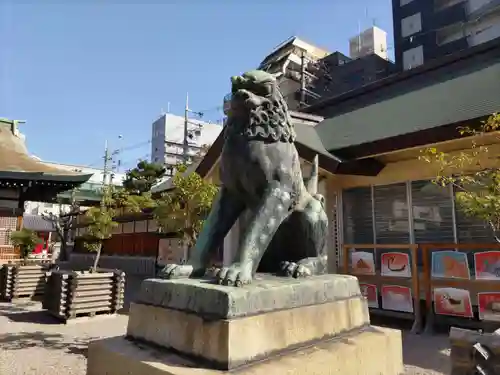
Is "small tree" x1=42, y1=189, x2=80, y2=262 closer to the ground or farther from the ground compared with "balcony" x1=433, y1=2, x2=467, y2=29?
closer to the ground

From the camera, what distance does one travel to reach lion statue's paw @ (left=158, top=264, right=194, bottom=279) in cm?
225

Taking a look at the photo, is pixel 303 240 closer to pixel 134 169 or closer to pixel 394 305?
pixel 394 305

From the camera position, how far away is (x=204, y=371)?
5.55ft

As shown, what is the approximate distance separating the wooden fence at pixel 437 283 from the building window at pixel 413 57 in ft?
79.7

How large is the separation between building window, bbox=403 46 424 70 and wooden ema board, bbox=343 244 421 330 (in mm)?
Result: 24230

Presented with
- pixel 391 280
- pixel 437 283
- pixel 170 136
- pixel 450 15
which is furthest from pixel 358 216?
pixel 170 136

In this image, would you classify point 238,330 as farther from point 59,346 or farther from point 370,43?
point 370,43

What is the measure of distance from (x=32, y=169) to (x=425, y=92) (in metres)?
12.0

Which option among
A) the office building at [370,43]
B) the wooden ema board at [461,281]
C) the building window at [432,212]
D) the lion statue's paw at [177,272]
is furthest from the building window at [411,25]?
the lion statue's paw at [177,272]

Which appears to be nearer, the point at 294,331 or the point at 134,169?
the point at 294,331

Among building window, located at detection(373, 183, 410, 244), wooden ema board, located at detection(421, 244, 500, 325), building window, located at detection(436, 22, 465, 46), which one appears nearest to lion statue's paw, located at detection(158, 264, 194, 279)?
wooden ema board, located at detection(421, 244, 500, 325)

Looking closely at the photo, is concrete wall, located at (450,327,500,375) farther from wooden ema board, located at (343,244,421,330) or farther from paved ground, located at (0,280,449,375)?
wooden ema board, located at (343,244,421,330)

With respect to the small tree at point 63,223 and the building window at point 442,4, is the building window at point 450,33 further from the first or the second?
the small tree at point 63,223

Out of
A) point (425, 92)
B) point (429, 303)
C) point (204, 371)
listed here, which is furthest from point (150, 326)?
Answer: point (425, 92)
